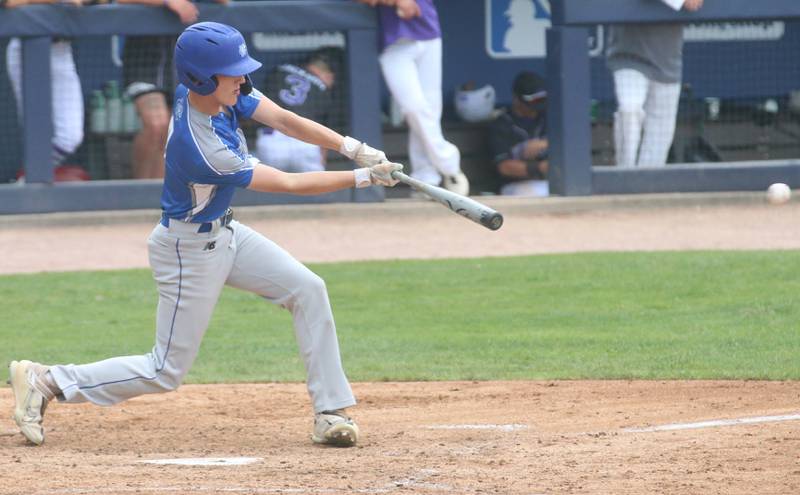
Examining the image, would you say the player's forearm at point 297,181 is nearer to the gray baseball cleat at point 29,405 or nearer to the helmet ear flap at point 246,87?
the helmet ear flap at point 246,87

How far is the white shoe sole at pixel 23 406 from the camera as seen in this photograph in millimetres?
5379

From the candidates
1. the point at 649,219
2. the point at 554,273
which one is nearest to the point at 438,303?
the point at 554,273

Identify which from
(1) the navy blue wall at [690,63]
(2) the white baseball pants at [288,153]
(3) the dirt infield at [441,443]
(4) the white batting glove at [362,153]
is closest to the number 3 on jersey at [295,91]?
(2) the white baseball pants at [288,153]

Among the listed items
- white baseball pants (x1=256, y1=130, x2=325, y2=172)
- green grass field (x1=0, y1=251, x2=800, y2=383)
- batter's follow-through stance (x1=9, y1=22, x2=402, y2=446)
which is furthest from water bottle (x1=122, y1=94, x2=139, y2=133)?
batter's follow-through stance (x1=9, y1=22, x2=402, y2=446)

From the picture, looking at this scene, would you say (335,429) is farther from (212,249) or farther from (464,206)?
(464,206)

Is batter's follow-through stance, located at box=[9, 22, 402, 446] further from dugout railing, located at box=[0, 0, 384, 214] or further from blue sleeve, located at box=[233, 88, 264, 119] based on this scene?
dugout railing, located at box=[0, 0, 384, 214]

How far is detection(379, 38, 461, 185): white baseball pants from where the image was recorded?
10844 millimetres

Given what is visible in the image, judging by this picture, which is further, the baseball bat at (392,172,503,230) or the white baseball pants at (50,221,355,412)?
the white baseball pants at (50,221,355,412)

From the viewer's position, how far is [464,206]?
16.9ft

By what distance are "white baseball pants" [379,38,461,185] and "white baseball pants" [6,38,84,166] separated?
2.27 m

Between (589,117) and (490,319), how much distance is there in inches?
137

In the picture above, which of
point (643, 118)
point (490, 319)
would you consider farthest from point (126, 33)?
point (490, 319)

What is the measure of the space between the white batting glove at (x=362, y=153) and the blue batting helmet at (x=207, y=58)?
53 cm

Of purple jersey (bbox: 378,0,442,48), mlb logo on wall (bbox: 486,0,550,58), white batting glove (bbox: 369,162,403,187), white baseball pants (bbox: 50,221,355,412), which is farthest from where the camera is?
mlb logo on wall (bbox: 486,0,550,58)
